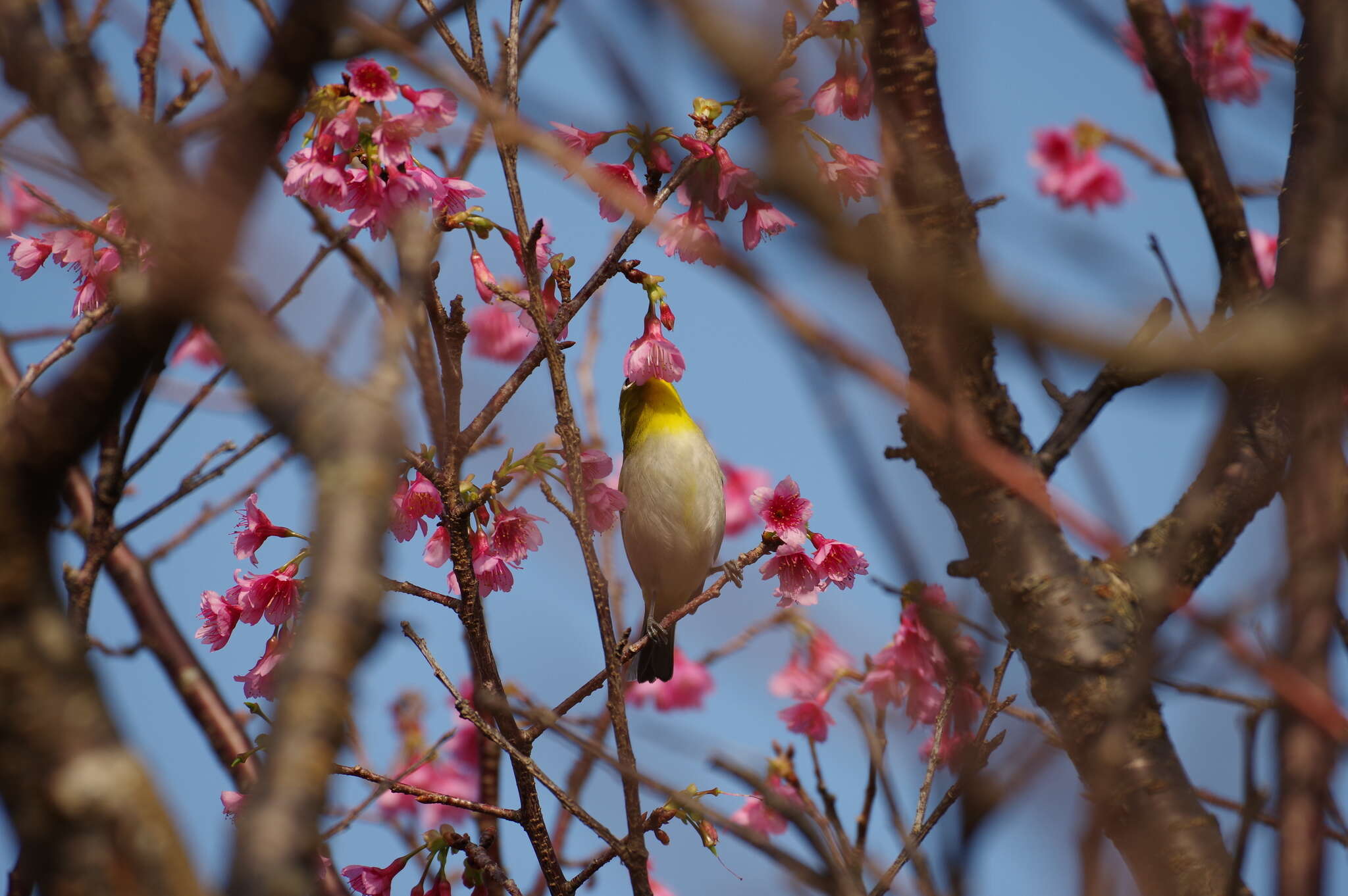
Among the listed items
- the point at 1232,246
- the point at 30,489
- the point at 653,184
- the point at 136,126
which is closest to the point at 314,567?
the point at 30,489

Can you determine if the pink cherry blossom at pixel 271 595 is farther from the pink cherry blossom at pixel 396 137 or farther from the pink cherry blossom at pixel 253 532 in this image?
the pink cherry blossom at pixel 396 137

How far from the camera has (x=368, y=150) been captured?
2176 mm

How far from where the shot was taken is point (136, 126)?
117cm

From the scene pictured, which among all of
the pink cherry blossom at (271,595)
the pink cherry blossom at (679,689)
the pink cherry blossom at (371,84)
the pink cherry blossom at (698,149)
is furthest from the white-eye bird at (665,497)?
the pink cherry blossom at (371,84)

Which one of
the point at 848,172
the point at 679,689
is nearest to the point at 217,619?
the point at 848,172

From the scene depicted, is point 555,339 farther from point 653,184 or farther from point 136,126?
point 136,126

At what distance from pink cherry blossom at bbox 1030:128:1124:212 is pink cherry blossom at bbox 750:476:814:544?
15.0 ft

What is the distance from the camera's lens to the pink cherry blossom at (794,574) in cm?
266

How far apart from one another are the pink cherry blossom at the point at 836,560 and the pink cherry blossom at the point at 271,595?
1280 mm

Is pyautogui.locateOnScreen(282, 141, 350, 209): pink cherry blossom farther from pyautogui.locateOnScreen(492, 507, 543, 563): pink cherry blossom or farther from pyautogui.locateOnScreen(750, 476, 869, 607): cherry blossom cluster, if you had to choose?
pyautogui.locateOnScreen(750, 476, 869, 607): cherry blossom cluster

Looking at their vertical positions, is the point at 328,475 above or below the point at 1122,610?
below

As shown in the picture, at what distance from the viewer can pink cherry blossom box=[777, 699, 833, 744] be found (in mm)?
3607

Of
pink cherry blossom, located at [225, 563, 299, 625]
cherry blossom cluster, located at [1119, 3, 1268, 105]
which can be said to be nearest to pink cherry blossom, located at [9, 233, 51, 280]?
pink cherry blossom, located at [225, 563, 299, 625]

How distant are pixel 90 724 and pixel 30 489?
260 millimetres
